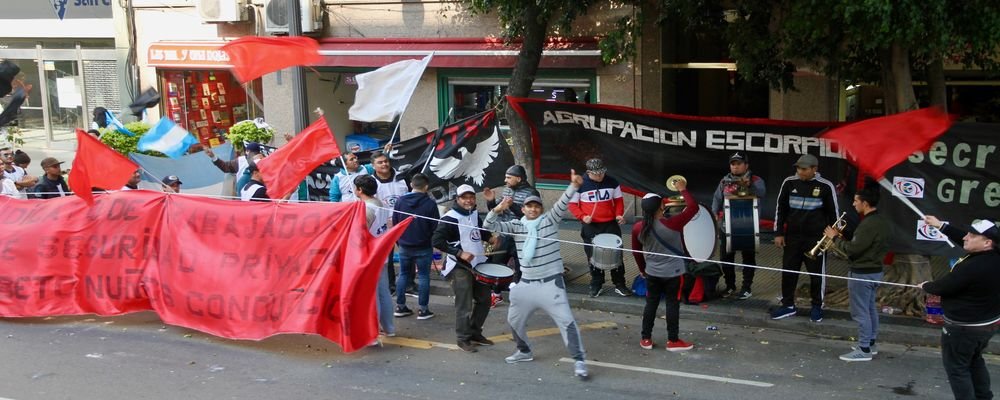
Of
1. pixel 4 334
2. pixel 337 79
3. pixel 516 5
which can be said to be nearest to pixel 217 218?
pixel 4 334

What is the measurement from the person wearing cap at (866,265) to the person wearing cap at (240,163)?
7382 millimetres

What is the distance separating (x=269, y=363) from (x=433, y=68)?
300 inches

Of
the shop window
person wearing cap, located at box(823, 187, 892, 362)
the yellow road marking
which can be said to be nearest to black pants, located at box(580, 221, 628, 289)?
the yellow road marking

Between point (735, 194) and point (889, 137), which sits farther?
point (735, 194)

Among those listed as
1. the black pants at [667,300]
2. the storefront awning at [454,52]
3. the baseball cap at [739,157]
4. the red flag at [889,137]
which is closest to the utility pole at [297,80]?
the storefront awning at [454,52]

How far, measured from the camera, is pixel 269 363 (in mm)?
8727

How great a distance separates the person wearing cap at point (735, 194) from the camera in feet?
33.5

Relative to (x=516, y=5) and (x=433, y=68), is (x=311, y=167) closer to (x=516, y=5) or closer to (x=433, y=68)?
(x=516, y=5)

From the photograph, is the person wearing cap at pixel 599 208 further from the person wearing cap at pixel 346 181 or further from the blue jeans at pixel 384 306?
the person wearing cap at pixel 346 181

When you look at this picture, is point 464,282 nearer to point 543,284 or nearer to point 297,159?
point 543,284

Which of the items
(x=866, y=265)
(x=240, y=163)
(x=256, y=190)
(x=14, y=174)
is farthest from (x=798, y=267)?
(x=14, y=174)

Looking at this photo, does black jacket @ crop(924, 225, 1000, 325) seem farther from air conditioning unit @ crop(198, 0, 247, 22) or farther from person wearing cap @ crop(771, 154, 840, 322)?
air conditioning unit @ crop(198, 0, 247, 22)

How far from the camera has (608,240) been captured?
1030 cm

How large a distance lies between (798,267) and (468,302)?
3.23m
